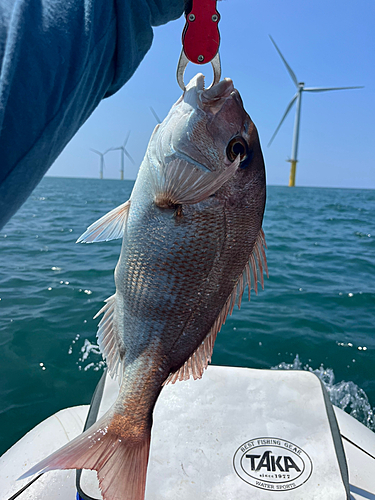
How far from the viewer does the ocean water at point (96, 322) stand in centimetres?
380

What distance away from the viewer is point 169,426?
209 centimetres

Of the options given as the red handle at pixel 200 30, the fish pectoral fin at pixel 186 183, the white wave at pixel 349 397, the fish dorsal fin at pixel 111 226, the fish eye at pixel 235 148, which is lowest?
the white wave at pixel 349 397

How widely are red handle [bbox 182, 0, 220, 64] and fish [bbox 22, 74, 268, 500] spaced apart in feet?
0.59

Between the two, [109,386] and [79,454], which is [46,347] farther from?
[79,454]

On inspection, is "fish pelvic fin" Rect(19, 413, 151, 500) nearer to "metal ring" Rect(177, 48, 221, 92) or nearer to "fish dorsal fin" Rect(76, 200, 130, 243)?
"fish dorsal fin" Rect(76, 200, 130, 243)

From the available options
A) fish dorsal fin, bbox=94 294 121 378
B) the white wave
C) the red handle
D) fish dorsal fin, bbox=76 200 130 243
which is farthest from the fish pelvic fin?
the white wave

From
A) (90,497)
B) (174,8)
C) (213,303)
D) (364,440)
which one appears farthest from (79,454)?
(364,440)

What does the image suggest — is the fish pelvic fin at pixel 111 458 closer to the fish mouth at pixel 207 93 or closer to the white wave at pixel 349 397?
the fish mouth at pixel 207 93

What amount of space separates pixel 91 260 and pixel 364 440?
715 cm

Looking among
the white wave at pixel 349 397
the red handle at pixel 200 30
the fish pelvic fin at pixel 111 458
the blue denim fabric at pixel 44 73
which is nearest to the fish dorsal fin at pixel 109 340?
the fish pelvic fin at pixel 111 458

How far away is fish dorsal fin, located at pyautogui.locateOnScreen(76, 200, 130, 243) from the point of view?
1.49 metres

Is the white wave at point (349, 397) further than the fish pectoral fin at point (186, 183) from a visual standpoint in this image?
Yes

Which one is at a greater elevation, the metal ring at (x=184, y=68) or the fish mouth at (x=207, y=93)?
the metal ring at (x=184, y=68)

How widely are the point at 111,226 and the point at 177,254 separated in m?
0.35
